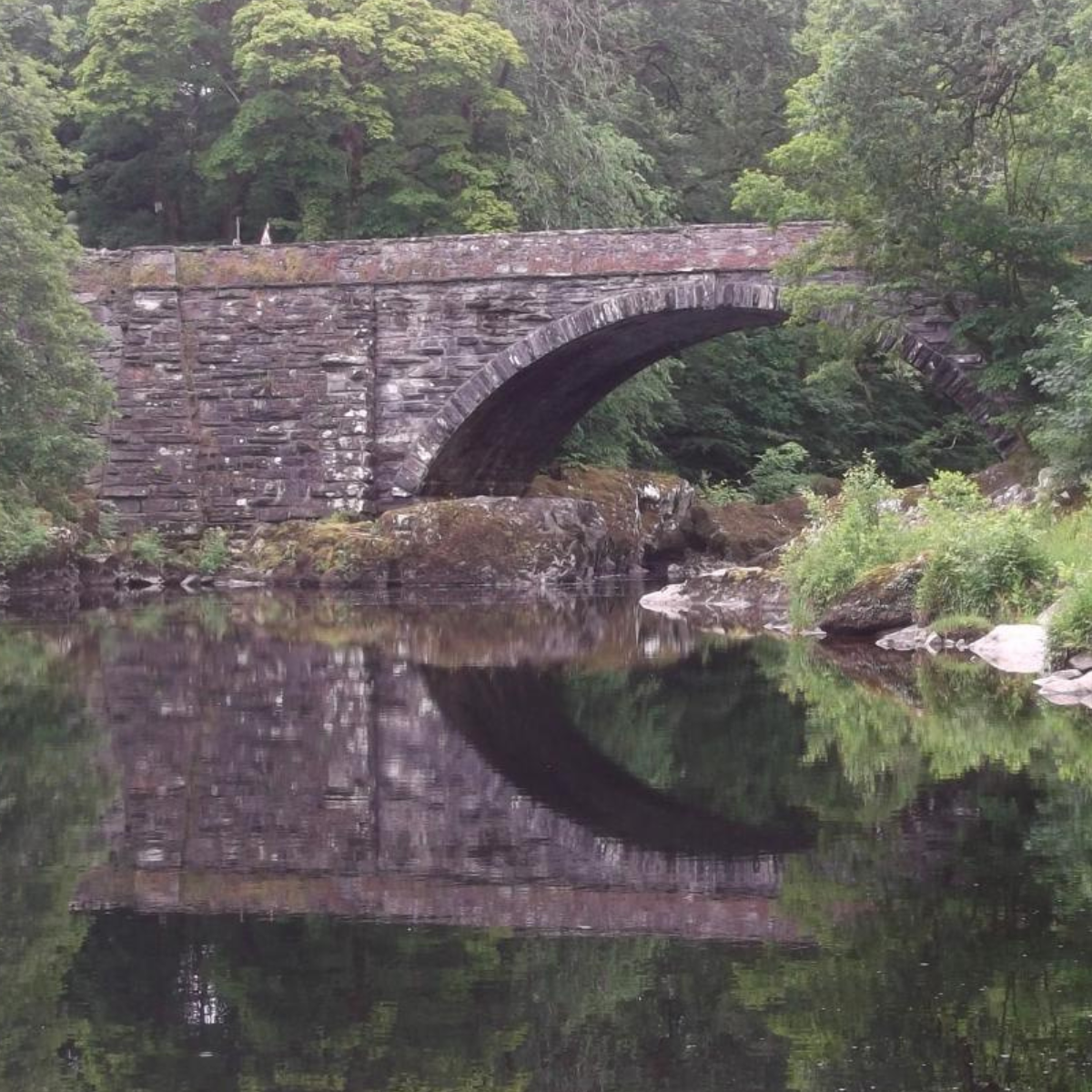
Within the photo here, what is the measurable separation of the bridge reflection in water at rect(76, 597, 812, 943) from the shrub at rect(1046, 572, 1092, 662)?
3.20m

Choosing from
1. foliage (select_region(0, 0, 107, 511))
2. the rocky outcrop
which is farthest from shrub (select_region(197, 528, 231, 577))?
foliage (select_region(0, 0, 107, 511))

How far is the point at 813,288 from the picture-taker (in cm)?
2298

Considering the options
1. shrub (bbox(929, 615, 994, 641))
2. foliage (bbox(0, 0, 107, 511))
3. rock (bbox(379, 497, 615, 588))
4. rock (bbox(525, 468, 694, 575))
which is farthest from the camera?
rock (bbox(525, 468, 694, 575))

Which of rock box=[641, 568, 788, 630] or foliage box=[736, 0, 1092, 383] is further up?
foliage box=[736, 0, 1092, 383]

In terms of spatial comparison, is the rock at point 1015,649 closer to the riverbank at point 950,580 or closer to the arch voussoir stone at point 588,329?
the riverbank at point 950,580

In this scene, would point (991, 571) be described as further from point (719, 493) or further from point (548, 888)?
point (719, 493)

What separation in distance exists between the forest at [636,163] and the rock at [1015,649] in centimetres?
480

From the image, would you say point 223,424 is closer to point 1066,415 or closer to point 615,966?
point 1066,415

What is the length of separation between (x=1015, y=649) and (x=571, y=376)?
15.2 meters

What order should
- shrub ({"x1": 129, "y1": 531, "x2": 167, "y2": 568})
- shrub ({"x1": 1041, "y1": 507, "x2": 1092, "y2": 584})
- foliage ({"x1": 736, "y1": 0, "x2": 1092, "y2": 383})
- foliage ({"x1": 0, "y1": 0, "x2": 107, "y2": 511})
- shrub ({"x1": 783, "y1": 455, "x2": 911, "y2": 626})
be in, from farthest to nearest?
shrub ({"x1": 129, "y1": 531, "x2": 167, "y2": 568}) → foliage ({"x1": 0, "y1": 0, "x2": 107, "y2": 511}) → foliage ({"x1": 736, "y1": 0, "x2": 1092, "y2": 383}) → shrub ({"x1": 783, "y1": 455, "x2": 911, "y2": 626}) → shrub ({"x1": 1041, "y1": 507, "x2": 1092, "y2": 584})

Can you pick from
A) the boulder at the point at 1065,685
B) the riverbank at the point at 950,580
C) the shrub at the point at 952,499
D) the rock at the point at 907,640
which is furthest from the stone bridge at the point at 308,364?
the boulder at the point at 1065,685

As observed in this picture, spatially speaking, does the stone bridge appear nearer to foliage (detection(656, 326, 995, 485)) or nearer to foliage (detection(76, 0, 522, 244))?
foliage (detection(76, 0, 522, 244))

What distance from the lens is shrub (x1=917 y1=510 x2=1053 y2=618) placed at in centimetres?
1534

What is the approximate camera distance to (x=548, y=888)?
→ 6.50 meters
